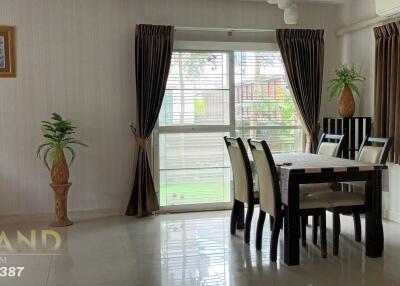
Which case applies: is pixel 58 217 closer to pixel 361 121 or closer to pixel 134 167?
pixel 134 167

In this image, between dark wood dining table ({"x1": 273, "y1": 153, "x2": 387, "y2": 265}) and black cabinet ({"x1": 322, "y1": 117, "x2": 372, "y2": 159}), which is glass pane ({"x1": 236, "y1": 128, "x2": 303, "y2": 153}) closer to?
black cabinet ({"x1": 322, "y1": 117, "x2": 372, "y2": 159})

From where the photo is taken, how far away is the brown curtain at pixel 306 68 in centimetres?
561

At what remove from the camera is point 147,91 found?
5223mm

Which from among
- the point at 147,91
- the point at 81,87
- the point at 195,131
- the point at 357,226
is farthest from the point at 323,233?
the point at 81,87

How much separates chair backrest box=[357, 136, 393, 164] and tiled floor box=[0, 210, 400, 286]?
75 centimetres

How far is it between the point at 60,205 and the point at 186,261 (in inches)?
73.8

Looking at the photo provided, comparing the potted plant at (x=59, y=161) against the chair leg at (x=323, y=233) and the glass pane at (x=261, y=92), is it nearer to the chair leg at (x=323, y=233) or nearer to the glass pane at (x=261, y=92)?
the glass pane at (x=261, y=92)

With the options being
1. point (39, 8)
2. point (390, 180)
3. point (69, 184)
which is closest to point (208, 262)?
point (69, 184)

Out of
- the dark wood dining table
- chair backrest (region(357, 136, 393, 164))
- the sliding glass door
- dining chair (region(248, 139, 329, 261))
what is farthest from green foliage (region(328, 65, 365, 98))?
dining chair (region(248, 139, 329, 261))

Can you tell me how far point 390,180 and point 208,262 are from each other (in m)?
2.50

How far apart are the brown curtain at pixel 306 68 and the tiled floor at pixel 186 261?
150cm

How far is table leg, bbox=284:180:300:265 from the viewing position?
349 cm

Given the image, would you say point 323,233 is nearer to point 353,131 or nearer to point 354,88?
point 353,131

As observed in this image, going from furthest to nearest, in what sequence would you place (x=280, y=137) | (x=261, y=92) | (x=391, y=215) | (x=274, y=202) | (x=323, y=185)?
(x=280, y=137) < (x=261, y=92) < (x=391, y=215) < (x=323, y=185) < (x=274, y=202)
